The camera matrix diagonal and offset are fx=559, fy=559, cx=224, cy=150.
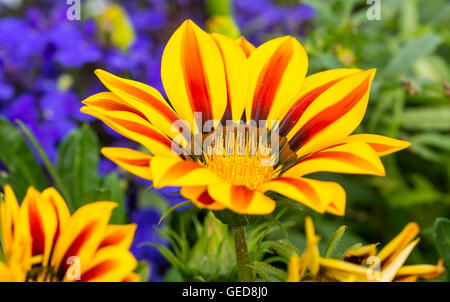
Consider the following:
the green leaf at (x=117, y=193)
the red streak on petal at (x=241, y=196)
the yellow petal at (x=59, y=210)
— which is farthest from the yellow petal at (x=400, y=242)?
the green leaf at (x=117, y=193)

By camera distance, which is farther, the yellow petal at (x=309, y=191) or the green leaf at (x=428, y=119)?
the green leaf at (x=428, y=119)

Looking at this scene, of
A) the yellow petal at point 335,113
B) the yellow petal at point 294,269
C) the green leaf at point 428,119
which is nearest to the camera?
the yellow petal at point 294,269

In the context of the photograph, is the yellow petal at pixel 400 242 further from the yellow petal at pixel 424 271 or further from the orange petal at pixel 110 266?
the orange petal at pixel 110 266

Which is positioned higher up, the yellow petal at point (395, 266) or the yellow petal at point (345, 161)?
the yellow petal at point (345, 161)

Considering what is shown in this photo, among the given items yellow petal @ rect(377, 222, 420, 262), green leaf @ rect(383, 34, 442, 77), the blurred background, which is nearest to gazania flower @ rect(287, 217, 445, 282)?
yellow petal @ rect(377, 222, 420, 262)

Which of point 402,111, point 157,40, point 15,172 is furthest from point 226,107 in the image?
point 157,40

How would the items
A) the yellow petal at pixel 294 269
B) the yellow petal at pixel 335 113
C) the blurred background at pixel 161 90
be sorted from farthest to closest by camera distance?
the blurred background at pixel 161 90 < the yellow petal at pixel 335 113 < the yellow petal at pixel 294 269
